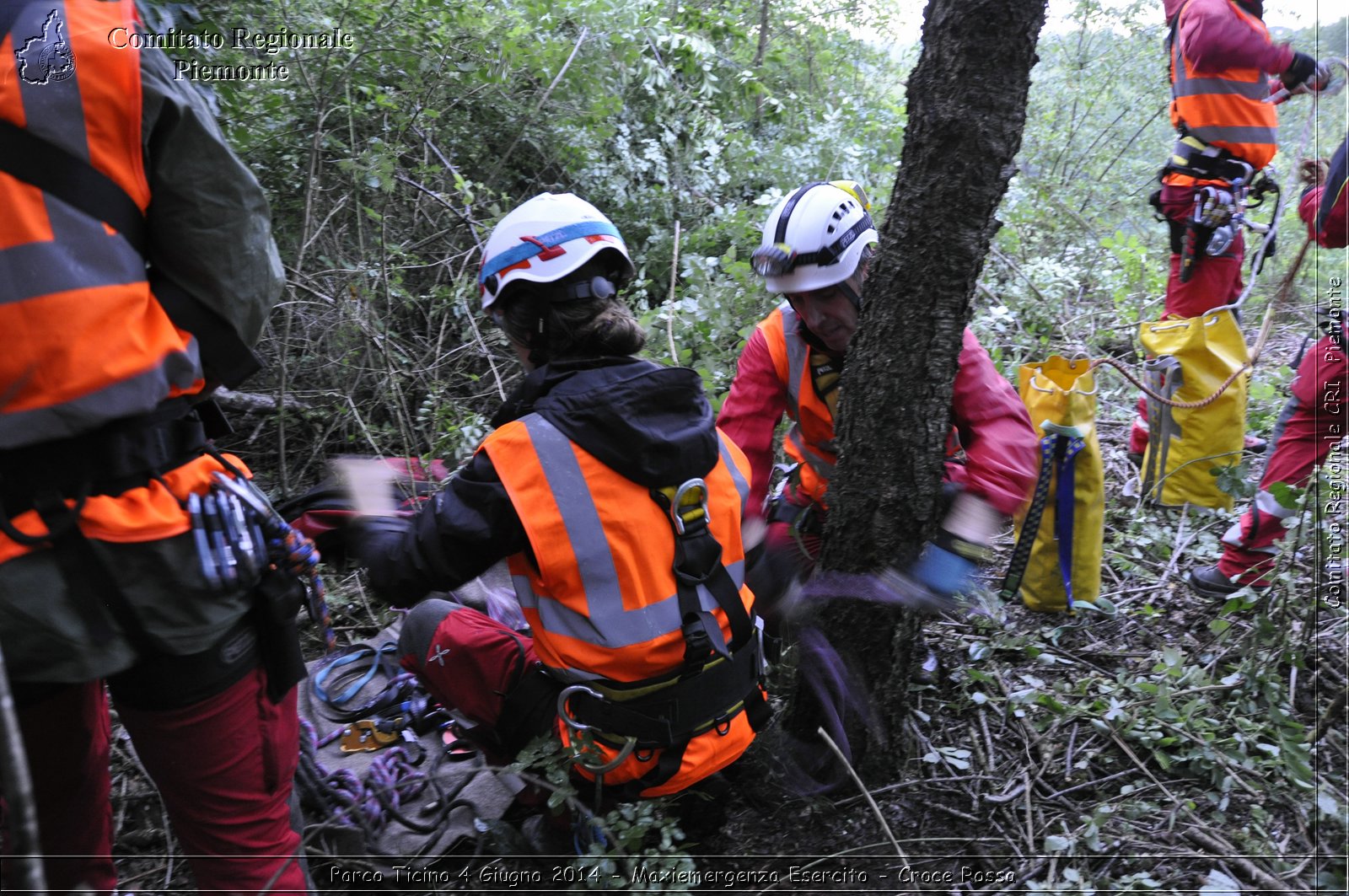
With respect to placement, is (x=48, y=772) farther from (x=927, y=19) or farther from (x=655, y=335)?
(x=655, y=335)

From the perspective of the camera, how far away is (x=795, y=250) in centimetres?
277

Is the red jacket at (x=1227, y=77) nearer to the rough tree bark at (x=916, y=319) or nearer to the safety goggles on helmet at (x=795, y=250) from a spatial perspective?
the safety goggles on helmet at (x=795, y=250)

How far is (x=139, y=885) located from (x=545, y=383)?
1962mm

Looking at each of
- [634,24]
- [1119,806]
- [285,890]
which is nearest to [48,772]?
[285,890]

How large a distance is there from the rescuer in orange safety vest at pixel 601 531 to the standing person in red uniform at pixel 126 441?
48 centimetres

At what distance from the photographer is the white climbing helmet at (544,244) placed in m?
2.35

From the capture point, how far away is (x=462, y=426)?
148 inches

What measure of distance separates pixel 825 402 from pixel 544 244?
1.17 m

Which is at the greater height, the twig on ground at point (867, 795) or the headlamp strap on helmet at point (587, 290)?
the headlamp strap on helmet at point (587, 290)

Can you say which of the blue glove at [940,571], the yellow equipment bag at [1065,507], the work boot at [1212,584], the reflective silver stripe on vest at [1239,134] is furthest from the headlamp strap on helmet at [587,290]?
the reflective silver stripe on vest at [1239,134]

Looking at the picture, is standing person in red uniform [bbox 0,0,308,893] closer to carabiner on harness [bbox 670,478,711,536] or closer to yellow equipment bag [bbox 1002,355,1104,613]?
carabiner on harness [bbox 670,478,711,536]

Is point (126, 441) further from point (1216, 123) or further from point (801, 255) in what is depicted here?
point (1216, 123)

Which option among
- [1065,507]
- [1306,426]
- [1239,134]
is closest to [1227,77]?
[1239,134]

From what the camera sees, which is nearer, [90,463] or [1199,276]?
[90,463]
